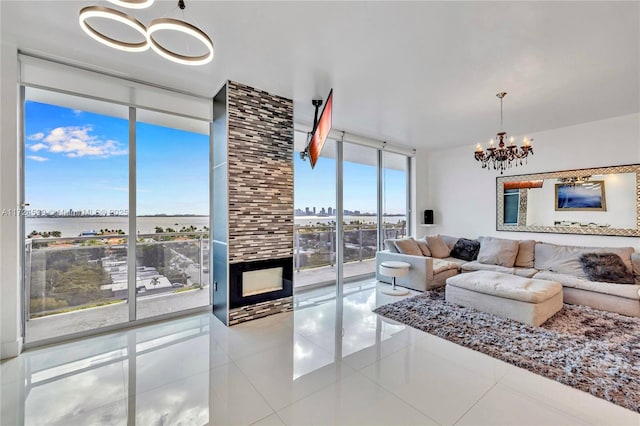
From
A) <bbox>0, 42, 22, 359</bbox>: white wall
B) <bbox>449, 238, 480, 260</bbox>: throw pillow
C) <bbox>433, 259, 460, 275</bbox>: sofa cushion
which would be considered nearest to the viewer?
<bbox>0, 42, 22, 359</bbox>: white wall

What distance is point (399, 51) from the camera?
8.80ft

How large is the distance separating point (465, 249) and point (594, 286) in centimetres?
203

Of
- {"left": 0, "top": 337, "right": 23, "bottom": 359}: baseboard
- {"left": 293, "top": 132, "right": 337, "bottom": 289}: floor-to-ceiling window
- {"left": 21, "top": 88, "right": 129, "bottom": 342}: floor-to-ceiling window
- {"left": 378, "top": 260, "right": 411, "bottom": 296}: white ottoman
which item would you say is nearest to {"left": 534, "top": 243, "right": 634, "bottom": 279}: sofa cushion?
{"left": 378, "top": 260, "right": 411, "bottom": 296}: white ottoman

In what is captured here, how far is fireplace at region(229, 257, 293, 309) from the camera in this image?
11.1 ft

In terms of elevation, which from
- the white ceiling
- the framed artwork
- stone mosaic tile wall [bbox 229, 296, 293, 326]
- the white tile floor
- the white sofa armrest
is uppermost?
the white ceiling

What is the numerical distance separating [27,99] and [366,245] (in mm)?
5373

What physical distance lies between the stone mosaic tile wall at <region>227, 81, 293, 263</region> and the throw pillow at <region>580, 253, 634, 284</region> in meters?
4.30

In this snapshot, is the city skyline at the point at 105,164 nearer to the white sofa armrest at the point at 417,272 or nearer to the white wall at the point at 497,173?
the white sofa armrest at the point at 417,272

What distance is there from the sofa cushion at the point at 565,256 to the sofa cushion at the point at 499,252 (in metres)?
0.37

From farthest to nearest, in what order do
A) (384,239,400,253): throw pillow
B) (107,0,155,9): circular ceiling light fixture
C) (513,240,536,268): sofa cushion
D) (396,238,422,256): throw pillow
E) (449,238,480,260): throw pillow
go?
1. (449,238,480,260): throw pillow
2. (384,239,400,253): throw pillow
3. (396,238,422,256): throw pillow
4. (513,240,536,268): sofa cushion
5. (107,0,155,9): circular ceiling light fixture

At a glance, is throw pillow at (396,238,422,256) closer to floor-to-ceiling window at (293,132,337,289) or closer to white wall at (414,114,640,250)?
floor-to-ceiling window at (293,132,337,289)

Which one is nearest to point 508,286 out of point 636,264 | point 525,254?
point 525,254

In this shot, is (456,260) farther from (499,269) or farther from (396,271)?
(396,271)

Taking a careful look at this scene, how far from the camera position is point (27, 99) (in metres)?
2.86
